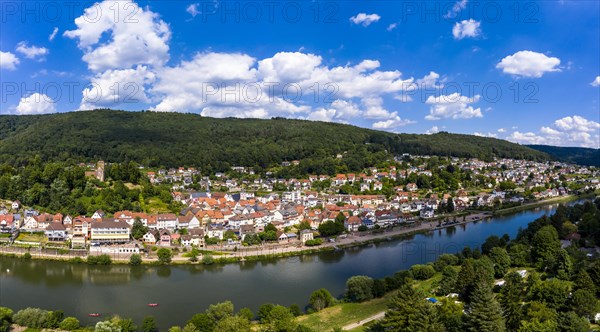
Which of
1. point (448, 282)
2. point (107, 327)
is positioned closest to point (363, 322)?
point (448, 282)

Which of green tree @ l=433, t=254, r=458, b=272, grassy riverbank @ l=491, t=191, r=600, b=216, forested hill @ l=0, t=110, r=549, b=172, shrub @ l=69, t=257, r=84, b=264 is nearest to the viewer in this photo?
green tree @ l=433, t=254, r=458, b=272

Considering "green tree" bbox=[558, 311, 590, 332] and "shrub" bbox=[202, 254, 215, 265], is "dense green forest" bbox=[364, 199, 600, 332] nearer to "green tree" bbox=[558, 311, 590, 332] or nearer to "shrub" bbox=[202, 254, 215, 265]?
"green tree" bbox=[558, 311, 590, 332]

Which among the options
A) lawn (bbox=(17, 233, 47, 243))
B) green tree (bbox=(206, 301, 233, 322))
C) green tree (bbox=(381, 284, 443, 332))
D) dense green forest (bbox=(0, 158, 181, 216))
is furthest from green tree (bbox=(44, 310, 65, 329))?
dense green forest (bbox=(0, 158, 181, 216))

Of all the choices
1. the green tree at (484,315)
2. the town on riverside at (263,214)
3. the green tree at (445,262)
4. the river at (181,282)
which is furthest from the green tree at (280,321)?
the town on riverside at (263,214)

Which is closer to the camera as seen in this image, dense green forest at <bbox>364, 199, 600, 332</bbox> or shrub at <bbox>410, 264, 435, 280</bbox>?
dense green forest at <bbox>364, 199, 600, 332</bbox>

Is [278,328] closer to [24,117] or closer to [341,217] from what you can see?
[341,217]

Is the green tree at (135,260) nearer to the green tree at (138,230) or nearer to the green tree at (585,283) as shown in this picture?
the green tree at (138,230)

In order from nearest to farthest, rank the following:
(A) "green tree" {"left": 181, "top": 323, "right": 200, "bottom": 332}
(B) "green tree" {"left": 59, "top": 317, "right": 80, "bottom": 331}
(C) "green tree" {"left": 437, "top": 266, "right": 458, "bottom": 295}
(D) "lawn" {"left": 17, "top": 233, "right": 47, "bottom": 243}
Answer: (A) "green tree" {"left": 181, "top": 323, "right": 200, "bottom": 332}, (B) "green tree" {"left": 59, "top": 317, "right": 80, "bottom": 331}, (C) "green tree" {"left": 437, "top": 266, "right": 458, "bottom": 295}, (D) "lawn" {"left": 17, "top": 233, "right": 47, "bottom": 243}

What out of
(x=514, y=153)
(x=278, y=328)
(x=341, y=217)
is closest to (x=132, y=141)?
(x=341, y=217)
